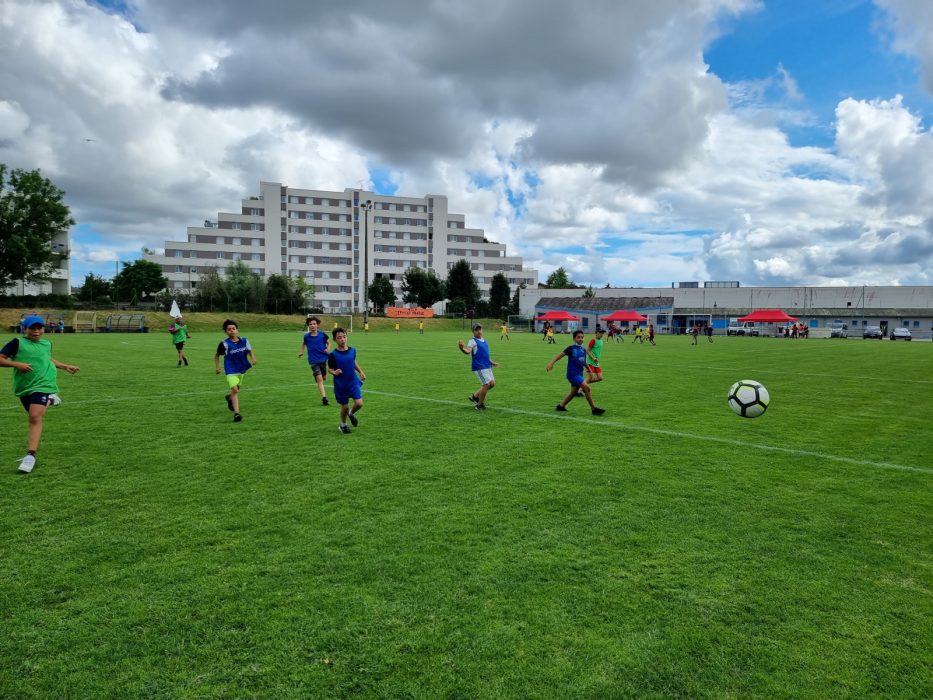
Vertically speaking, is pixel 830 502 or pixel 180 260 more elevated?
pixel 180 260

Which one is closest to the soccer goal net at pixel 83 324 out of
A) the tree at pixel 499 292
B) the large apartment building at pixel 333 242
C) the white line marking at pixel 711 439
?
the large apartment building at pixel 333 242

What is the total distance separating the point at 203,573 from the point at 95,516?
2.05 m

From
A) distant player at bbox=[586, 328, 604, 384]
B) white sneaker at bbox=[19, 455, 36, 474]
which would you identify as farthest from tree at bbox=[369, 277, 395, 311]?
white sneaker at bbox=[19, 455, 36, 474]

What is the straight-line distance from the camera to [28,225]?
201ft

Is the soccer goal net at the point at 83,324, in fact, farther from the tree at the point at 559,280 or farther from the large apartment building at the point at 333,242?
the tree at the point at 559,280

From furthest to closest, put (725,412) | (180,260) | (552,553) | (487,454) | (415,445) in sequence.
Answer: (180,260), (725,412), (415,445), (487,454), (552,553)

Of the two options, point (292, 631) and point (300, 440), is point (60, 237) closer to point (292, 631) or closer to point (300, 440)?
point (300, 440)

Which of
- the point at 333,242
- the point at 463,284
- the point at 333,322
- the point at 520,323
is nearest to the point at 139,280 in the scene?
the point at 333,242

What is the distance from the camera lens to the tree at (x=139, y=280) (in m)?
93.3

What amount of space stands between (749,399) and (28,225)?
74433 mm

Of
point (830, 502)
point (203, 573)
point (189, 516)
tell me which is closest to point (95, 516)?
point (189, 516)

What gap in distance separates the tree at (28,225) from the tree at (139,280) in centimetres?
2991

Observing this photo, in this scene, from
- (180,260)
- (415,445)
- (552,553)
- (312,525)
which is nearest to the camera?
(552,553)

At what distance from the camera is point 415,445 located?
348 inches
